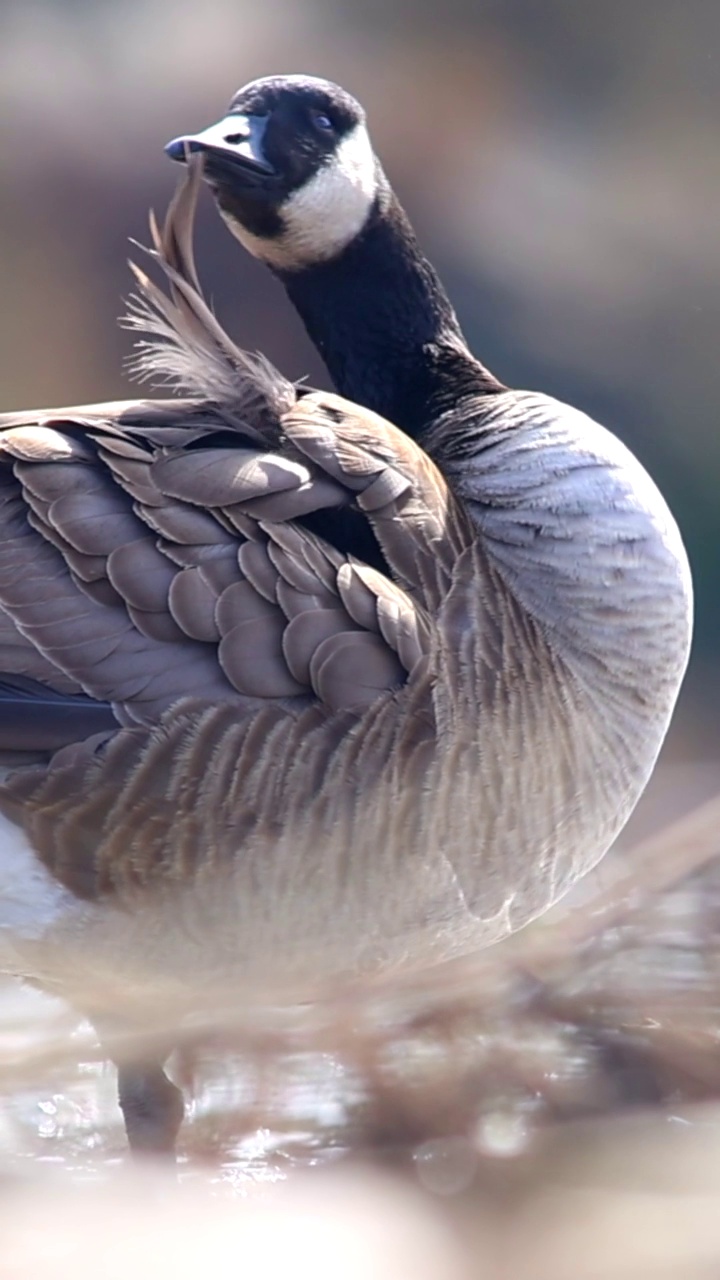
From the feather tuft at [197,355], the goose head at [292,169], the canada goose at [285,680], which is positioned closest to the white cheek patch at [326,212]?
the goose head at [292,169]

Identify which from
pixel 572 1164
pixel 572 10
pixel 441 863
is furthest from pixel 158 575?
pixel 572 10

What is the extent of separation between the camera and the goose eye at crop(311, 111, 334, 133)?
7.84ft

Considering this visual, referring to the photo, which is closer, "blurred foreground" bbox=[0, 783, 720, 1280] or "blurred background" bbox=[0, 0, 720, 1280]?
"blurred foreground" bbox=[0, 783, 720, 1280]

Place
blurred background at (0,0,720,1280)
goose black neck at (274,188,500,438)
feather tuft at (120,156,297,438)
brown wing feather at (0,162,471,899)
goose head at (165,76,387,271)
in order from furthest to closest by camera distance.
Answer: blurred background at (0,0,720,1280), goose black neck at (274,188,500,438), goose head at (165,76,387,271), feather tuft at (120,156,297,438), brown wing feather at (0,162,471,899)

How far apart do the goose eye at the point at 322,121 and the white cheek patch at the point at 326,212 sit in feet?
0.12

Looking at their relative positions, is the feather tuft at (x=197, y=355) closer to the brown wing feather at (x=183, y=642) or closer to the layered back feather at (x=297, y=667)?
the layered back feather at (x=297, y=667)

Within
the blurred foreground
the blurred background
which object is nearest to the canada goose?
the blurred foreground

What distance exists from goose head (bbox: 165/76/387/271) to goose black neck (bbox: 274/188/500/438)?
1.8 inches

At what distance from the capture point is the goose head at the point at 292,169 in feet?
7.52

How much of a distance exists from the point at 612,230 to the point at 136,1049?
4525 mm

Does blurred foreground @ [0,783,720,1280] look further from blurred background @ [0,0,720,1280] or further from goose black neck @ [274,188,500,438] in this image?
blurred background @ [0,0,720,1280]

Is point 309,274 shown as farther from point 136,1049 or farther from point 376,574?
point 136,1049

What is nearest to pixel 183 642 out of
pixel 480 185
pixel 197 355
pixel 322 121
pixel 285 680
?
pixel 285 680

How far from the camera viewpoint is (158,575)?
1902mm
